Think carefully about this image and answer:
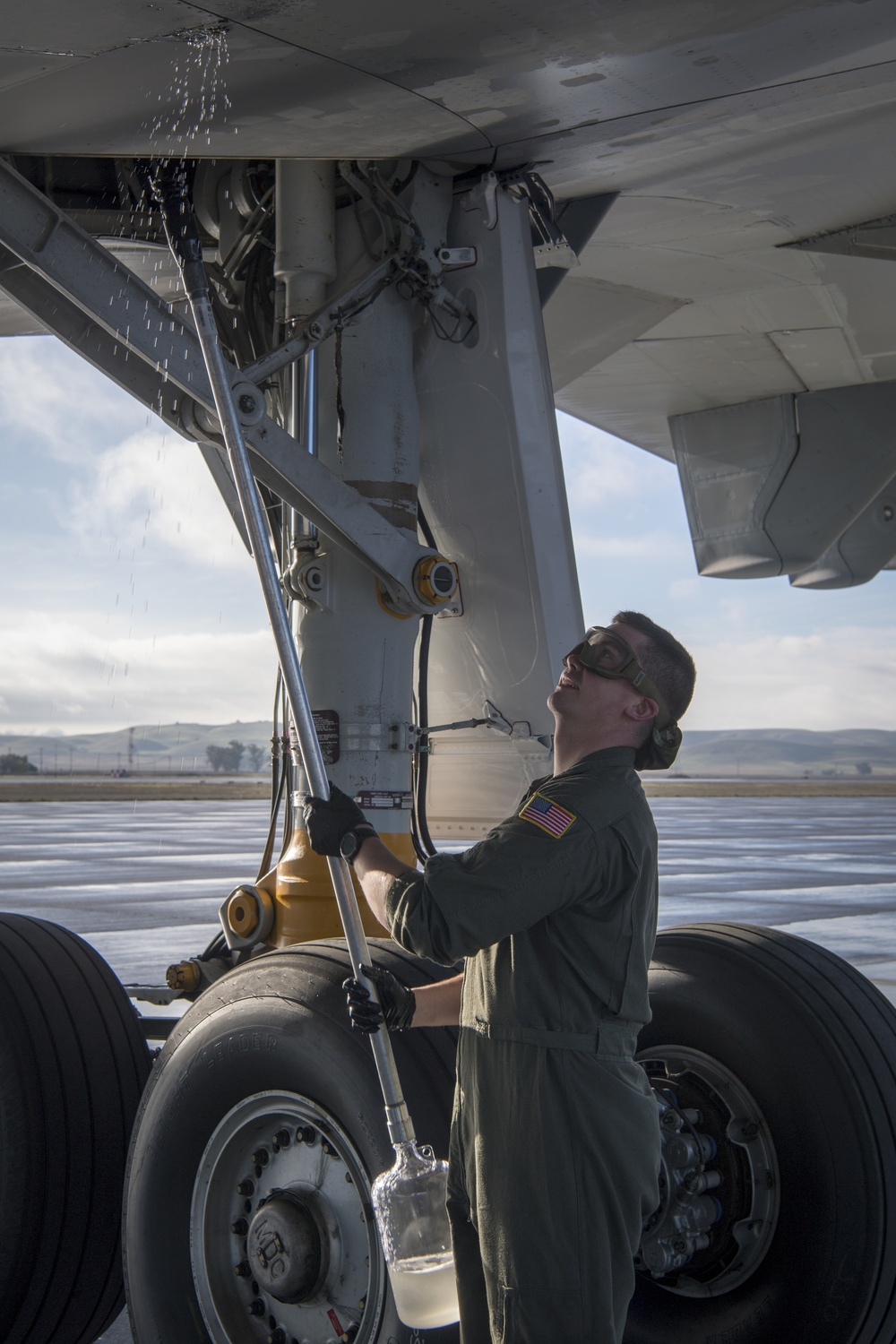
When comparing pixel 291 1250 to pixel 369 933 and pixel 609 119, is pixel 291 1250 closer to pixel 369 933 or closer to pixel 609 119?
pixel 369 933

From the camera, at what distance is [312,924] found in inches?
131

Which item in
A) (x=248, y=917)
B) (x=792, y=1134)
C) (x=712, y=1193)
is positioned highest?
(x=248, y=917)

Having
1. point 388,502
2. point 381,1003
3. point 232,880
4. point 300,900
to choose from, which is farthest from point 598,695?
point 232,880

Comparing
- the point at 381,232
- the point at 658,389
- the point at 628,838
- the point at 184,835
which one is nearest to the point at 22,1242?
the point at 628,838

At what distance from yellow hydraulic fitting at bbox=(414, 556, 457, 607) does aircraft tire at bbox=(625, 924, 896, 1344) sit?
1.09m

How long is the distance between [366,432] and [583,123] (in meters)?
0.94

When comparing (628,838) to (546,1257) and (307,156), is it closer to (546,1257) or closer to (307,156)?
(546,1257)

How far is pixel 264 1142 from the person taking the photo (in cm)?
260

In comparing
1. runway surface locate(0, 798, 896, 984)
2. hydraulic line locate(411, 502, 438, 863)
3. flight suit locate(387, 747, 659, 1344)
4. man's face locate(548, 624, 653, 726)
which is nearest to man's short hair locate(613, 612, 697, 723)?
man's face locate(548, 624, 653, 726)

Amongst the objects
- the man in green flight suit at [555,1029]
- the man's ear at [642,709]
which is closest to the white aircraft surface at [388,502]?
the man in green flight suit at [555,1029]

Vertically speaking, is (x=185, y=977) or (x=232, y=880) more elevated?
(x=232, y=880)

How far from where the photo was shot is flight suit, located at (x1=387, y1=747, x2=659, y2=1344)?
1.90 metres

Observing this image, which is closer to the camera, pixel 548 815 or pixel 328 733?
pixel 548 815

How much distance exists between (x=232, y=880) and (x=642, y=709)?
10.9 meters
